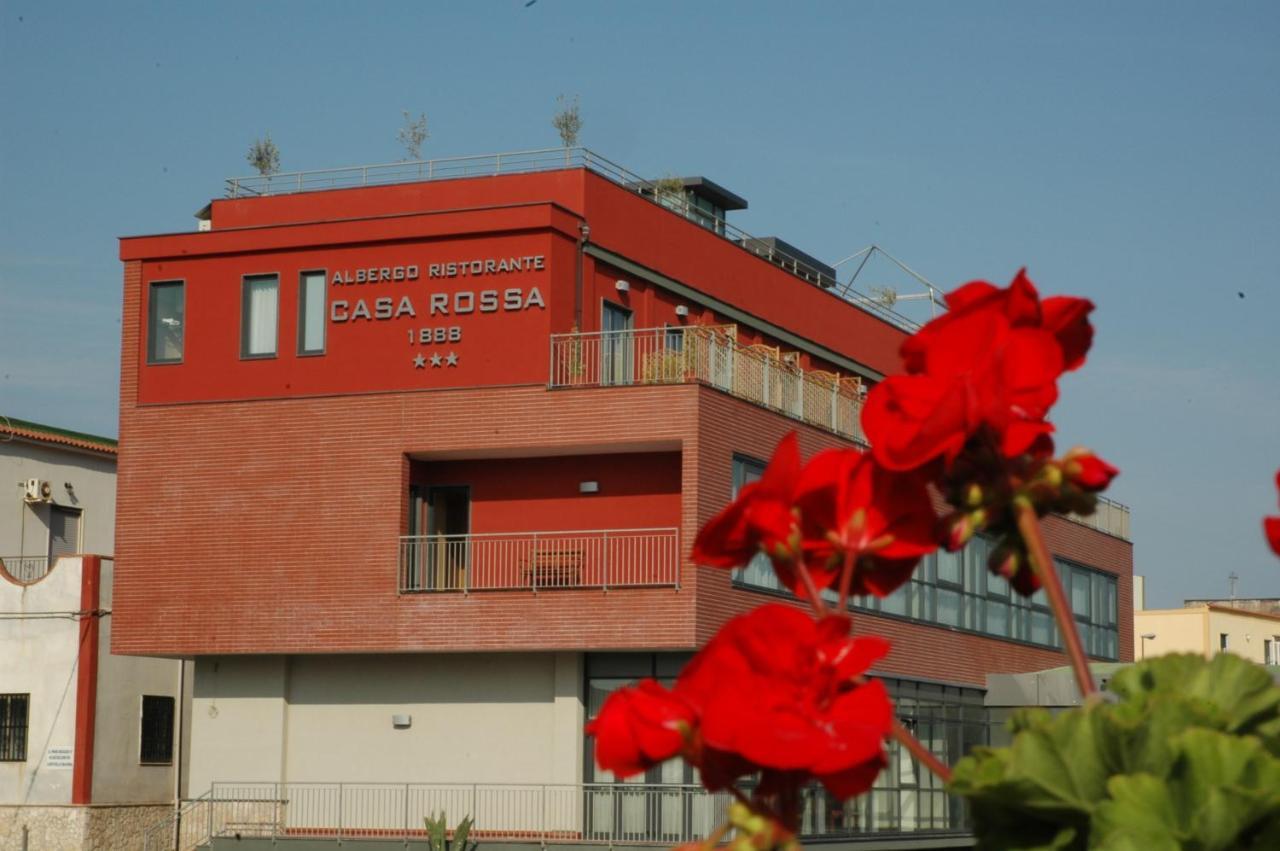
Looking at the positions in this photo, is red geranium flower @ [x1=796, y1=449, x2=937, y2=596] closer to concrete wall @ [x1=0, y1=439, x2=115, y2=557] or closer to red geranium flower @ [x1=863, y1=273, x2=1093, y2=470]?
red geranium flower @ [x1=863, y1=273, x2=1093, y2=470]

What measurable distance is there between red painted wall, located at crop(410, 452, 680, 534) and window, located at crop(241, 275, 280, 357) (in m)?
3.42

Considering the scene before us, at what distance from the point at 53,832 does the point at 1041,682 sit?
720 inches

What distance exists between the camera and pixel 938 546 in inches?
109

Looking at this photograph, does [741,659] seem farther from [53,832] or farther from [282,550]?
[53,832]

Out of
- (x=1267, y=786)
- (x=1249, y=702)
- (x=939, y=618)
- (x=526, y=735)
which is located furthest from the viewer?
(x=939, y=618)

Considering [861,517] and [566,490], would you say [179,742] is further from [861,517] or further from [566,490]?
[861,517]

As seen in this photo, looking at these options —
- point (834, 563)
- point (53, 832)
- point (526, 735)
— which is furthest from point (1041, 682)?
point (834, 563)

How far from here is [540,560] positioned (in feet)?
107

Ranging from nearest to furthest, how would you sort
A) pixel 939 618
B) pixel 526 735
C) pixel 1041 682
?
pixel 526 735
pixel 1041 682
pixel 939 618

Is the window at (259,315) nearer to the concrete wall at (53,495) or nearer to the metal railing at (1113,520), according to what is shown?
the concrete wall at (53,495)

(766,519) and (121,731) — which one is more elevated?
(766,519)

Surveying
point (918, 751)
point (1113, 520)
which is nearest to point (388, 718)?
point (1113, 520)

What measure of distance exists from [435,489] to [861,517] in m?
31.6

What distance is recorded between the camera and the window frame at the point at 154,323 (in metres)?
34.8
